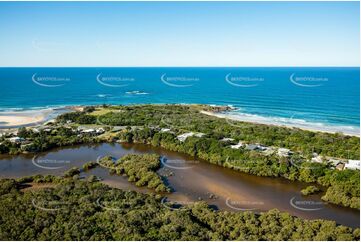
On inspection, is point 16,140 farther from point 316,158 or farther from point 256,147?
point 316,158

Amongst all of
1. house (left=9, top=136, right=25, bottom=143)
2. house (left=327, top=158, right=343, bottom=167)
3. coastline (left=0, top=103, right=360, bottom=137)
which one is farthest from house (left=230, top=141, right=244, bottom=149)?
house (left=9, top=136, right=25, bottom=143)

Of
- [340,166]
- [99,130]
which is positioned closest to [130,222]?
[340,166]

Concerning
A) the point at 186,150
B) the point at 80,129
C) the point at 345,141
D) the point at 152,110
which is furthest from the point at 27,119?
the point at 345,141

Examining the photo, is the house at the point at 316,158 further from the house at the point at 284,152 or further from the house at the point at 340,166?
the house at the point at 284,152

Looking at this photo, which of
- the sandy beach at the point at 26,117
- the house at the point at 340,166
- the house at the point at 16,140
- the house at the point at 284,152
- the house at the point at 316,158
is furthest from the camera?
the sandy beach at the point at 26,117

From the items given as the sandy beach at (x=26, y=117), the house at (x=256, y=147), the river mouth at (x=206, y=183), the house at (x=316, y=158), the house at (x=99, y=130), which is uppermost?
the house at (x=256, y=147)

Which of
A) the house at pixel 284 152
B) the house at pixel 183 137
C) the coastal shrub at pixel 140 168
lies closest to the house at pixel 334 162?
the house at pixel 284 152
